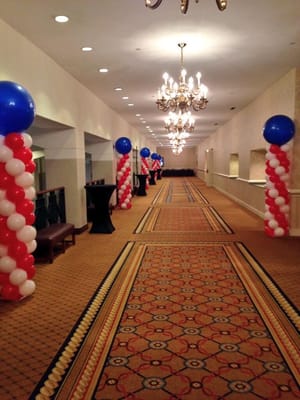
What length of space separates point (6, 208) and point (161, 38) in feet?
10.5

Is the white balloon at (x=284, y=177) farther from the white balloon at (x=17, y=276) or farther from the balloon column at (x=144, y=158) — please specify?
the balloon column at (x=144, y=158)

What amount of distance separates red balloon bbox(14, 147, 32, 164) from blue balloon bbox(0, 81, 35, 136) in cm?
22

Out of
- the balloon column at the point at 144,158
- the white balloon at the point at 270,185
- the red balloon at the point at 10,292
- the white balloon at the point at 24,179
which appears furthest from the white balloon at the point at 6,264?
the balloon column at the point at 144,158

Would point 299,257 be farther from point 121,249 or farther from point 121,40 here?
point 121,40

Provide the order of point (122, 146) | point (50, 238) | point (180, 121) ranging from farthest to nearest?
point (122, 146)
point (180, 121)
point (50, 238)

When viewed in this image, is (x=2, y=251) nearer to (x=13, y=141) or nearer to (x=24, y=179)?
(x=24, y=179)

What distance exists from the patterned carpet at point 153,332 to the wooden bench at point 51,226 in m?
0.35

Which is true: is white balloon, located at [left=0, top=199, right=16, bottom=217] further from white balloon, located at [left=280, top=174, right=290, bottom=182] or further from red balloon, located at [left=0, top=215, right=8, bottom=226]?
white balloon, located at [left=280, top=174, right=290, bottom=182]

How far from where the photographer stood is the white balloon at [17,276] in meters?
4.15

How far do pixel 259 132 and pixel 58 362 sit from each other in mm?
8582

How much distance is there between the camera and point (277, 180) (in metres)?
7.37

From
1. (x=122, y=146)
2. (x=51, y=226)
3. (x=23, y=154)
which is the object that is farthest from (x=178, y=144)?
(x=23, y=154)

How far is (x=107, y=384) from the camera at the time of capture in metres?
2.65

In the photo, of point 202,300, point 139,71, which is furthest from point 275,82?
point 202,300
